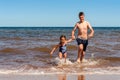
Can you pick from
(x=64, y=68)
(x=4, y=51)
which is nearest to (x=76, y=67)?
(x=64, y=68)

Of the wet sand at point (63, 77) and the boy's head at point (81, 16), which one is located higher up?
→ the boy's head at point (81, 16)

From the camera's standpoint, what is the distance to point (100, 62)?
11172 mm

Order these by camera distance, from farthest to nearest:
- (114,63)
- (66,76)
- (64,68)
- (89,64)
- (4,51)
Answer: (4,51) → (114,63) → (89,64) → (64,68) → (66,76)

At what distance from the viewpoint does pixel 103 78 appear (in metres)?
7.53

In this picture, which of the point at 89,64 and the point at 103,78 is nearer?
the point at 103,78

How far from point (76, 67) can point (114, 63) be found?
6.37ft

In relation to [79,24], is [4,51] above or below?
below

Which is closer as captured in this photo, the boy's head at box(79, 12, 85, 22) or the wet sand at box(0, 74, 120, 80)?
the wet sand at box(0, 74, 120, 80)

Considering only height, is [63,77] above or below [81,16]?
below

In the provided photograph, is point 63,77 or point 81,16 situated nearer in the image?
point 63,77

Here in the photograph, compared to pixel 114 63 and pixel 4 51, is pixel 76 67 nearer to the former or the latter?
pixel 114 63

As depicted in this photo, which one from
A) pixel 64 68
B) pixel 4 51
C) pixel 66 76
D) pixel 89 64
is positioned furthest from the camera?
pixel 4 51

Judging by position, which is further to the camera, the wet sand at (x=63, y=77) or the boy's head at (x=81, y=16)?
the boy's head at (x=81, y=16)

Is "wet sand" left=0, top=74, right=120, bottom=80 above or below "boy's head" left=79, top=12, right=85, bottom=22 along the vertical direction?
below
